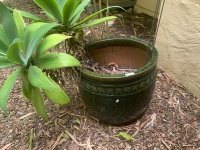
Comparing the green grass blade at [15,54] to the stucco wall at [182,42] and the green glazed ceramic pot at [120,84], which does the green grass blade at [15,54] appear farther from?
the stucco wall at [182,42]

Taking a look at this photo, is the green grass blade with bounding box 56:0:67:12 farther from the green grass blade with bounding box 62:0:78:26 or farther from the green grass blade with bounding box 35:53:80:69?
the green grass blade with bounding box 35:53:80:69

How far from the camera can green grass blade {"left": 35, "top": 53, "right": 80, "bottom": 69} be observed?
38.2 inches

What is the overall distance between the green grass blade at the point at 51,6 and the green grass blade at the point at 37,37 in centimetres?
16

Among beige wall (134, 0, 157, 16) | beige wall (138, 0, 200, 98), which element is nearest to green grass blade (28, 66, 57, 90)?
beige wall (138, 0, 200, 98)

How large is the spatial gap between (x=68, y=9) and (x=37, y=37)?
237 millimetres

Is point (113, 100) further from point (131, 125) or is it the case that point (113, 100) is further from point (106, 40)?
point (106, 40)

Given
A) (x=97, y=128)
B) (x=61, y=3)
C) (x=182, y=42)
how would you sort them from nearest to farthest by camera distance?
(x=61, y=3)
(x=97, y=128)
(x=182, y=42)

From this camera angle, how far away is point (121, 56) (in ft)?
4.75

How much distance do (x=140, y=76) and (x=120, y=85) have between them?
4.1 inches

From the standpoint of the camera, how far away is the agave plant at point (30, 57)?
0.97 m

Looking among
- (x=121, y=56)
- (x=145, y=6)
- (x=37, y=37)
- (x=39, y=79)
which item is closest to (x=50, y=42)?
(x=37, y=37)

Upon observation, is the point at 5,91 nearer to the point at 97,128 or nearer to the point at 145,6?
the point at 97,128

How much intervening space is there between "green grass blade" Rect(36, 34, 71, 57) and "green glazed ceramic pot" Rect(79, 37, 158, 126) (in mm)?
223

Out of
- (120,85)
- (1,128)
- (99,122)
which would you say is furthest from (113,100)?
(1,128)
